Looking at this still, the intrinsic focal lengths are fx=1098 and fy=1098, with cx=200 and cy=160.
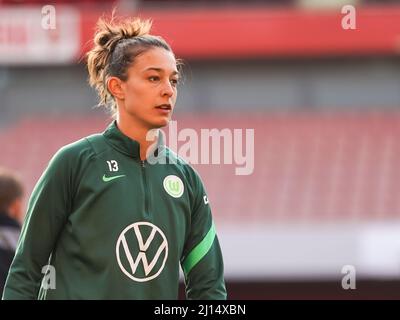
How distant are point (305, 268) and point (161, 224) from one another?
685 cm

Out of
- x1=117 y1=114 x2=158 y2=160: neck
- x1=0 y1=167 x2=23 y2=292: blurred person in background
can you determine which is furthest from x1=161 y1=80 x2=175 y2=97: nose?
x1=0 y1=167 x2=23 y2=292: blurred person in background

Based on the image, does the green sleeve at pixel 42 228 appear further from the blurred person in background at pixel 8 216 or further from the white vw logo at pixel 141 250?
the blurred person in background at pixel 8 216

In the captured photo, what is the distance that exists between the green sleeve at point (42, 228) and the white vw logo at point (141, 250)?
0.20m

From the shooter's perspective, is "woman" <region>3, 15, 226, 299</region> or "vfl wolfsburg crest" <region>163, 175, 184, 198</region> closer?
"woman" <region>3, 15, 226, 299</region>

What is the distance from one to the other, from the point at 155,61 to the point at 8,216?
1.78 m

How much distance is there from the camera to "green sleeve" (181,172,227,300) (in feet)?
11.2

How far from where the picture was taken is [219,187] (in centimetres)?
1259

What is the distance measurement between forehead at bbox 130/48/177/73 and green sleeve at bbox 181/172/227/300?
365 mm

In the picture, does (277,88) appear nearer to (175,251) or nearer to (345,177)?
(345,177)

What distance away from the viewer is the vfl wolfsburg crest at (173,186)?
3.35m

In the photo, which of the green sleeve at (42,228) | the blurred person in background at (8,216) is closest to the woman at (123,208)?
the green sleeve at (42,228)

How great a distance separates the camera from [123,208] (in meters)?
3.24

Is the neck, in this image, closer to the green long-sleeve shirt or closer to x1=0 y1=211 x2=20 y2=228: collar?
the green long-sleeve shirt
